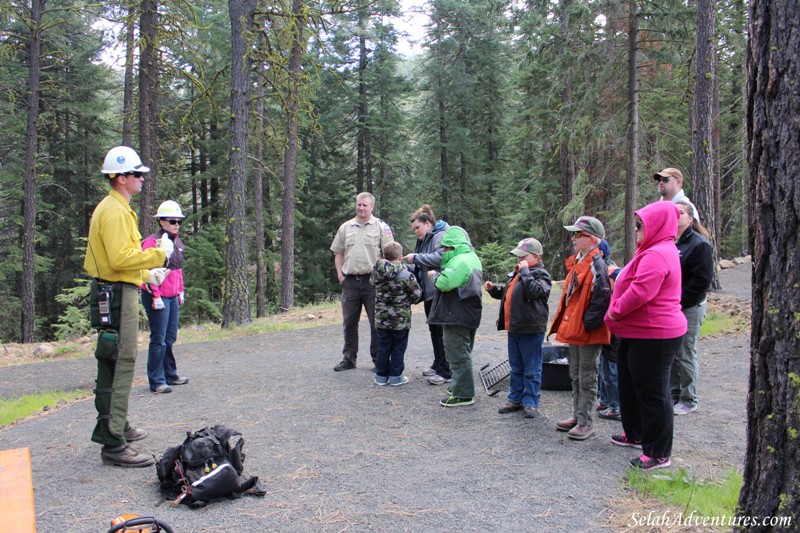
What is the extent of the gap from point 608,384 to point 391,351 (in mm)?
2525

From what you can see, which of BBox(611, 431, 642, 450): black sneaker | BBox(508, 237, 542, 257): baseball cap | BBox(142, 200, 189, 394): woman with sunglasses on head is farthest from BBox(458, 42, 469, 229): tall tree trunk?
BBox(611, 431, 642, 450): black sneaker

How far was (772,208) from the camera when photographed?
238cm

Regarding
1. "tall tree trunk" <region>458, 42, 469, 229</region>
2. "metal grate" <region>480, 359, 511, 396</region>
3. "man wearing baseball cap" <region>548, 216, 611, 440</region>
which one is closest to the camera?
"man wearing baseball cap" <region>548, 216, 611, 440</region>

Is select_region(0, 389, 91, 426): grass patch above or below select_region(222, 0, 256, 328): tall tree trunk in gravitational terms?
below

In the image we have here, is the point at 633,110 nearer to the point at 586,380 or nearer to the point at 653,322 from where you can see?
the point at 586,380

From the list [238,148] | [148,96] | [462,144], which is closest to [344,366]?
[238,148]

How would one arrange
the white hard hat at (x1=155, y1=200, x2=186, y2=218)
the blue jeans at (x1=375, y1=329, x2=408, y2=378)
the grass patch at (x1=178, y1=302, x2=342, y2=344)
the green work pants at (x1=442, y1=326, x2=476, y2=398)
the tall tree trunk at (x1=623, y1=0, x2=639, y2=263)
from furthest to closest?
the tall tree trunk at (x1=623, y1=0, x2=639, y2=263), the grass patch at (x1=178, y1=302, x2=342, y2=344), the blue jeans at (x1=375, y1=329, x2=408, y2=378), the white hard hat at (x1=155, y1=200, x2=186, y2=218), the green work pants at (x1=442, y1=326, x2=476, y2=398)

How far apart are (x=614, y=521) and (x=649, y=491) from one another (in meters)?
0.54

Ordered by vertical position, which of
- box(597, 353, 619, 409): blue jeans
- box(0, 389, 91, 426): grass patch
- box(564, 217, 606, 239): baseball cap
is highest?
box(564, 217, 606, 239): baseball cap

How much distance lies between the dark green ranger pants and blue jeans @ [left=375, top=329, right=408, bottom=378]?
2.97 metres

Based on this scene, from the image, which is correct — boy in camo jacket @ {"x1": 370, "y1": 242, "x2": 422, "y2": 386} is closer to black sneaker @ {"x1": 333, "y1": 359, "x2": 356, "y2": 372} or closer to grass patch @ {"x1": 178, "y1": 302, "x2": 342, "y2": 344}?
black sneaker @ {"x1": 333, "y1": 359, "x2": 356, "y2": 372}

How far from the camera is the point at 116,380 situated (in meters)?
4.45

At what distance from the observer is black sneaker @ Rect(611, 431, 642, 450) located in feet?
15.5

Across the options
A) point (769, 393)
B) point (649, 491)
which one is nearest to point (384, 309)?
point (649, 491)
